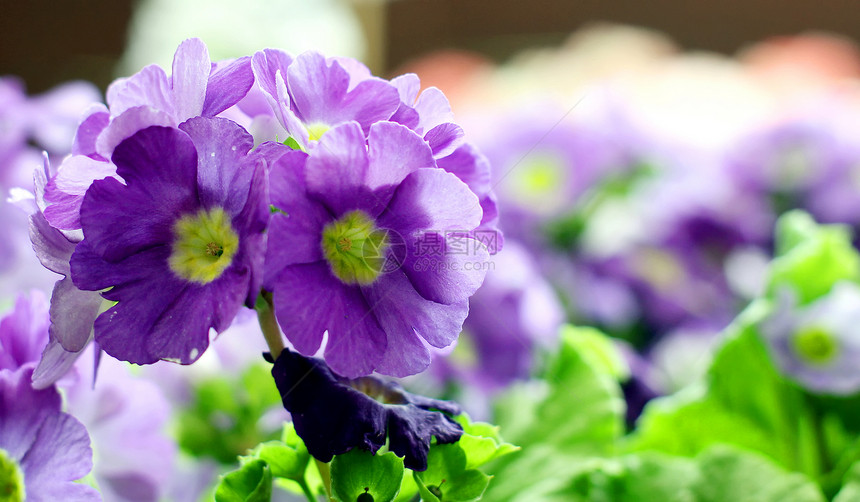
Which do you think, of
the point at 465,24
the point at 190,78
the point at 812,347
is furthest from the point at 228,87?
the point at 465,24

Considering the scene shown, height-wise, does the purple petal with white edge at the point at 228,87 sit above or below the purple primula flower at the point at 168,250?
above

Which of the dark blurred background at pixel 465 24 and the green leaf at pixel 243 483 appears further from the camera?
the dark blurred background at pixel 465 24

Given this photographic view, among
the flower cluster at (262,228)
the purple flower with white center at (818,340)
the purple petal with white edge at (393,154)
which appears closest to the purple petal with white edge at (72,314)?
the flower cluster at (262,228)

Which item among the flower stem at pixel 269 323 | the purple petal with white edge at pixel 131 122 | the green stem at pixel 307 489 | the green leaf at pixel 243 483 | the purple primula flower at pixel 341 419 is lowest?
the green stem at pixel 307 489

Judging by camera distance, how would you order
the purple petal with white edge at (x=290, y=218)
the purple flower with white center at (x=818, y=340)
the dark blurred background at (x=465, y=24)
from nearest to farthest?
1. the purple petal with white edge at (x=290, y=218)
2. the purple flower with white center at (x=818, y=340)
3. the dark blurred background at (x=465, y=24)

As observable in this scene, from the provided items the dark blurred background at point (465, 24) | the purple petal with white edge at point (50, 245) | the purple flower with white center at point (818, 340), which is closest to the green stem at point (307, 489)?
the purple petal with white edge at point (50, 245)

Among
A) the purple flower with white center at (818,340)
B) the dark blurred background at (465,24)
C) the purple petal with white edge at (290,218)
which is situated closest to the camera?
the purple petal with white edge at (290,218)

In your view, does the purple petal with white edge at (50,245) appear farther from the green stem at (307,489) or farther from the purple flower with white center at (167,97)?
the green stem at (307,489)

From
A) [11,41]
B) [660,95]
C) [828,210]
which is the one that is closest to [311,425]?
[828,210]
